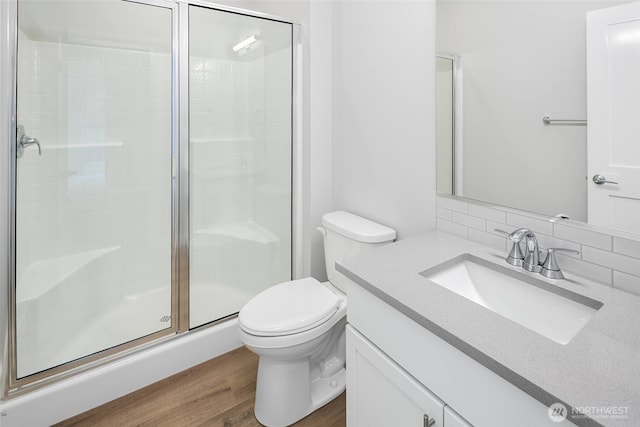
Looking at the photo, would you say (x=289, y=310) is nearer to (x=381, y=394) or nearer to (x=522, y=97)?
(x=381, y=394)

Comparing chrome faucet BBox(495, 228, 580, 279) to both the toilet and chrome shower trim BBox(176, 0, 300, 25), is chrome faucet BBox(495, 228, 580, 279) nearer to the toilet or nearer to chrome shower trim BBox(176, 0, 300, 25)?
the toilet

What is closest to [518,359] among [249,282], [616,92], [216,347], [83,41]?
[616,92]

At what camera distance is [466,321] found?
2.46 ft

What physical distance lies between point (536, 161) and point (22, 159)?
Answer: 1.99 meters

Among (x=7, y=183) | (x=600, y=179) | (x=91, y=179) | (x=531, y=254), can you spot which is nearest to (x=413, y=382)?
(x=531, y=254)

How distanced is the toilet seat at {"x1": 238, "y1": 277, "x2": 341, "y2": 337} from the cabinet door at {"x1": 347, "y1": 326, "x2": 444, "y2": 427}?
313mm

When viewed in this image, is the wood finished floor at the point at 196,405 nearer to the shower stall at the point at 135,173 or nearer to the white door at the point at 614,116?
the shower stall at the point at 135,173

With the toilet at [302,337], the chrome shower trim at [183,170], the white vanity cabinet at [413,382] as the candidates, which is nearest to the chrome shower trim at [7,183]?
the chrome shower trim at [183,170]

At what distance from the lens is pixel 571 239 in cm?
101

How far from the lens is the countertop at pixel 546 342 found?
0.54 metres

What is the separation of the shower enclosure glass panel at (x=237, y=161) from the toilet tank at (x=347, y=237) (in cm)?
50

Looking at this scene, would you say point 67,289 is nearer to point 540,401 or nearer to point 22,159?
point 22,159

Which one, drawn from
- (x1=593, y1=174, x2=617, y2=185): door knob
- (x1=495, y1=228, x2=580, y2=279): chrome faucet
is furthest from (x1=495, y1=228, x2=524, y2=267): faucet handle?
(x1=593, y1=174, x2=617, y2=185): door knob

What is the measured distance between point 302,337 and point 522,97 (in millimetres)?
1162
